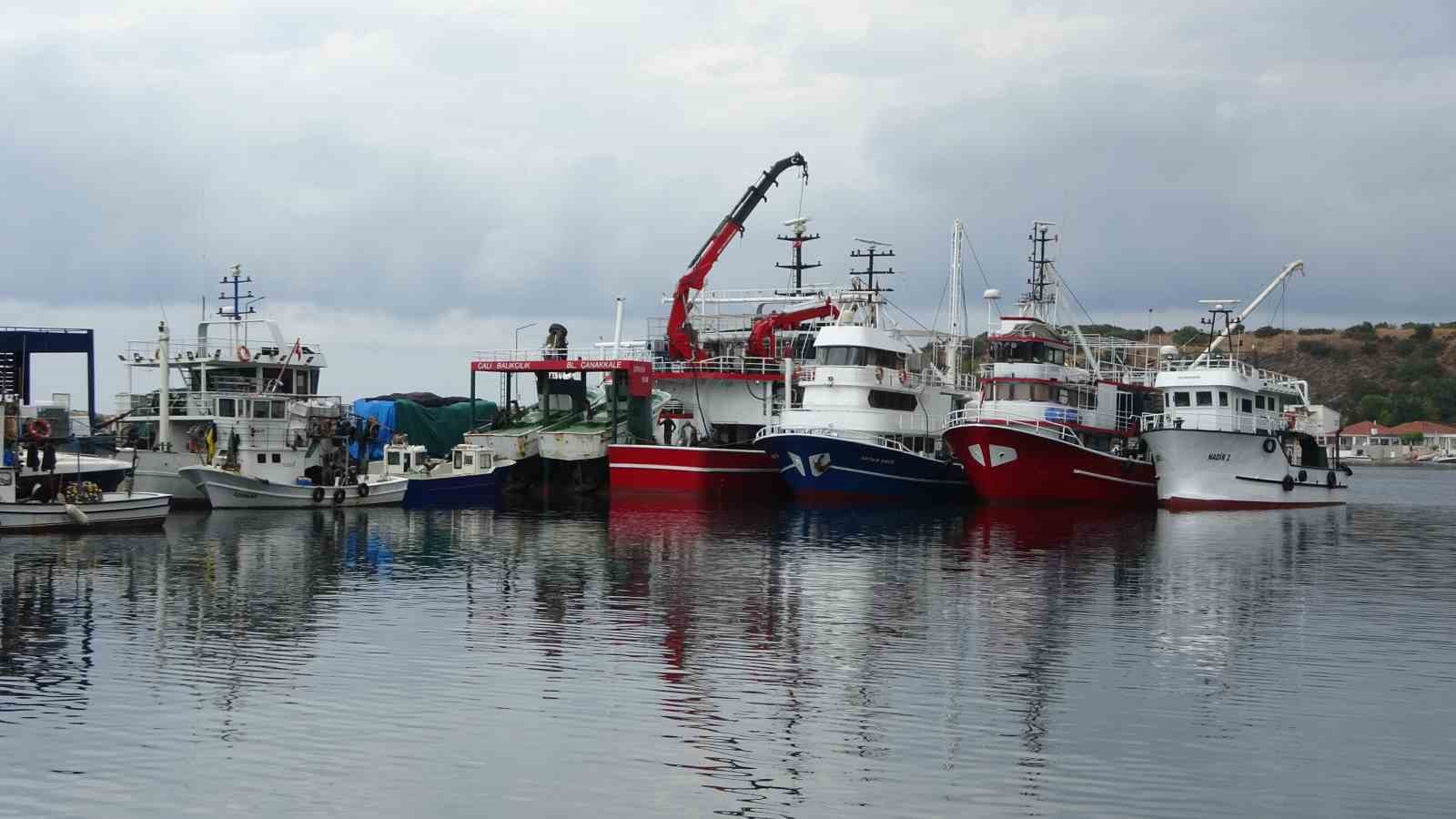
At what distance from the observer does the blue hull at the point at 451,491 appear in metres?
65.8

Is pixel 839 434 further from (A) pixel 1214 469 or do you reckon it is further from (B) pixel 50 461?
(B) pixel 50 461

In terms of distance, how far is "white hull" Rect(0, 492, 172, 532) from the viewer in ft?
153

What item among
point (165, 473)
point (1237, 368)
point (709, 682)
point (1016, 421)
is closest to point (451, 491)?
point (165, 473)

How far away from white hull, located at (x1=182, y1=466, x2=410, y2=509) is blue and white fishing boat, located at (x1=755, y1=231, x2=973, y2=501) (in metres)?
19.1

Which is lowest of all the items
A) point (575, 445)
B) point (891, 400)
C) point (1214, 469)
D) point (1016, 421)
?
point (1214, 469)

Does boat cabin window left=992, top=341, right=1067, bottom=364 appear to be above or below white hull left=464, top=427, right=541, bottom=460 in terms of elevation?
above

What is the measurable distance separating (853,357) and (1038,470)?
9860mm

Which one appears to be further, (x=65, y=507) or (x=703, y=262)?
(x=703, y=262)

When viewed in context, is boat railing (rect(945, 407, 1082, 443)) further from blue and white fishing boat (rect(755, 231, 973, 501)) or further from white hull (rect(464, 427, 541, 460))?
white hull (rect(464, 427, 541, 460))

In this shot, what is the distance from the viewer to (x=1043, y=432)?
6481 centimetres

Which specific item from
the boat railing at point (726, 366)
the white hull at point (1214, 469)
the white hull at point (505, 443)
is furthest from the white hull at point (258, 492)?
the white hull at point (1214, 469)

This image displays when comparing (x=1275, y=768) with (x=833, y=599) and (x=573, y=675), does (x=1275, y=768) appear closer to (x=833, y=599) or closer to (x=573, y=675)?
(x=573, y=675)

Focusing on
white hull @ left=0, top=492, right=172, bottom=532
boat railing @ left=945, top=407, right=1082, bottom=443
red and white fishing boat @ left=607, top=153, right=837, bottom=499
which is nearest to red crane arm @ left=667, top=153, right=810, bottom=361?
red and white fishing boat @ left=607, top=153, right=837, bottom=499

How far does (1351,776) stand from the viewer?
1995cm
